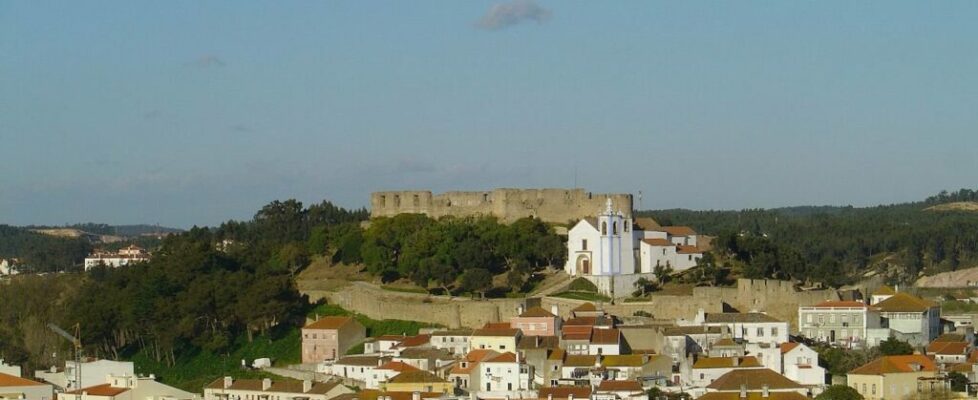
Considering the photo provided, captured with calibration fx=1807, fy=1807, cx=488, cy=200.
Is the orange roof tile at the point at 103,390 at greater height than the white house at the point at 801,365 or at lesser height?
lesser

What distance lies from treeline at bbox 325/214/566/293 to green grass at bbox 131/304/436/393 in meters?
2.27

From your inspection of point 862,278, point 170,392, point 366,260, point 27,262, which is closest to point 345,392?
point 170,392

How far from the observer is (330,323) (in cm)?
4894

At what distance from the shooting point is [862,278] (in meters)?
69.9

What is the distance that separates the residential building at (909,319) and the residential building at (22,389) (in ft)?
70.7

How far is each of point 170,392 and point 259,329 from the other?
6.32 meters

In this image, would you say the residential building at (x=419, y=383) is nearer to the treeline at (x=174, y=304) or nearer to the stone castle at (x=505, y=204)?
the treeline at (x=174, y=304)

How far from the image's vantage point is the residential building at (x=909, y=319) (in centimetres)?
4544

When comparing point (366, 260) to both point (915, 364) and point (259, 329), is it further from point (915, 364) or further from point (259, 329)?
point (915, 364)

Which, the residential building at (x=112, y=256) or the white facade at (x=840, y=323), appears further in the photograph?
the residential building at (x=112, y=256)

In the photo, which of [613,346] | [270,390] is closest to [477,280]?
[613,346]

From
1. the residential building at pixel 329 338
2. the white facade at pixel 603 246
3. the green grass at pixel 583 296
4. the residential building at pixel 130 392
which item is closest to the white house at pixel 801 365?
the green grass at pixel 583 296

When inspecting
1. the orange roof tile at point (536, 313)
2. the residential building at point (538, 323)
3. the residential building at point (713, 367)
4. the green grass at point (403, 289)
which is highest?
the green grass at point (403, 289)

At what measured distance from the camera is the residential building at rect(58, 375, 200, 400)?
4466 centimetres
